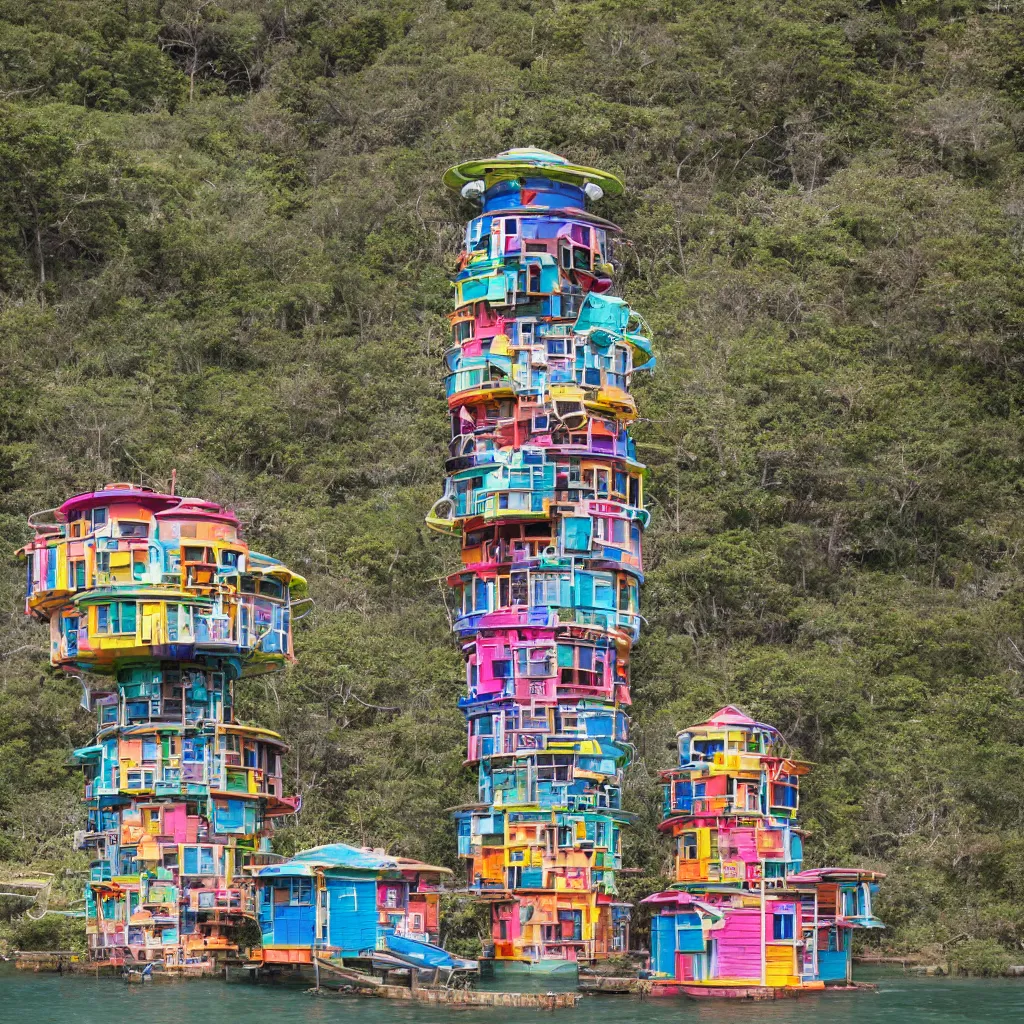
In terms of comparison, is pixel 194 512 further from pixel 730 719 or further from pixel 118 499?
pixel 730 719

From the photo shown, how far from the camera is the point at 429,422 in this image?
7938 cm

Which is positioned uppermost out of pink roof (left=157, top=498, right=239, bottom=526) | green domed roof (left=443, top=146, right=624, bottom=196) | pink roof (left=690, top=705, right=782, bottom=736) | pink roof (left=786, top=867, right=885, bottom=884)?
green domed roof (left=443, top=146, right=624, bottom=196)

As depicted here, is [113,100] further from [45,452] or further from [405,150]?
[45,452]

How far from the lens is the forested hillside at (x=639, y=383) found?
6519 centimetres

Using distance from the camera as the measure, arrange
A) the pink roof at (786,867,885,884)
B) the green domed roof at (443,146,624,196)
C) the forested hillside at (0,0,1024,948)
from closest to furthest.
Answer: the pink roof at (786,867,885,884)
the green domed roof at (443,146,624,196)
the forested hillside at (0,0,1024,948)

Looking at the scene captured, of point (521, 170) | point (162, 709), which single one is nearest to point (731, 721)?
point (162, 709)

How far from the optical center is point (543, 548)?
5819 centimetres

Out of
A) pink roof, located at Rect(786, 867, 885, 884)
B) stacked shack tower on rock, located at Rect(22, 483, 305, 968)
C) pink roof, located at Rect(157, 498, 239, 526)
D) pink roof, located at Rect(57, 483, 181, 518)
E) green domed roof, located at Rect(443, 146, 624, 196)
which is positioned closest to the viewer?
pink roof, located at Rect(786, 867, 885, 884)

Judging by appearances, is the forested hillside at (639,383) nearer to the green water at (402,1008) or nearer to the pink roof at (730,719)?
the pink roof at (730,719)

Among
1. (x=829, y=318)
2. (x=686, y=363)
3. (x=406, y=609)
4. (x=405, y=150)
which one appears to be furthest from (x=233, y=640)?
(x=405, y=150)

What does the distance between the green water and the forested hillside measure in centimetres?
811

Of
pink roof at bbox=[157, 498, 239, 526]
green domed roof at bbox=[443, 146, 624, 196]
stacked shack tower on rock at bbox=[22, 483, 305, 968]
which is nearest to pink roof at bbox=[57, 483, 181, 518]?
stacked shack tower on rock at bbox=[22, 483, 305, 968]

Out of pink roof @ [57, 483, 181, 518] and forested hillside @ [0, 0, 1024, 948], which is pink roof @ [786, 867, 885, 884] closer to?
forested hillside @ [0, 0, 1024, 948]

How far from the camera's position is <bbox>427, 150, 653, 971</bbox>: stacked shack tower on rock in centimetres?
5616
